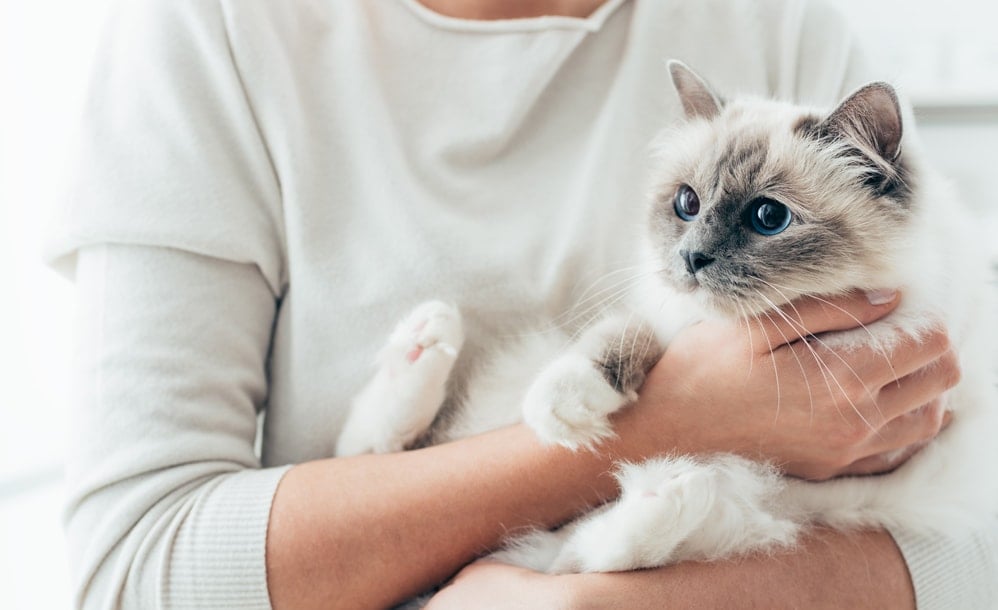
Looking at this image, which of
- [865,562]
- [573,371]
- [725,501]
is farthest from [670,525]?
[865,562]

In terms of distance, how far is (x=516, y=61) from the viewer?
1323 mm

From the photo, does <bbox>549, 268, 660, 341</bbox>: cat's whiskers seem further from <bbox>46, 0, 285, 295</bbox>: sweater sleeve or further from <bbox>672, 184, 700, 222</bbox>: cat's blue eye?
<bbox>46, 0, 285, 295</bbox>: sweater sleeve

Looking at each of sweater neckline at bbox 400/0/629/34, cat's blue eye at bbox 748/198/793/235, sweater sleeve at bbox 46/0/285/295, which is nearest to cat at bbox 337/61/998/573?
cat's blue eye at bbox 748/198/793/235

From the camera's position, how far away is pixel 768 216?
1027 mm

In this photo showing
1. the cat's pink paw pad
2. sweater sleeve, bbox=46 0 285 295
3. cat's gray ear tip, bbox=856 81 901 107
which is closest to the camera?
cat's gray ear tip, bbox=856 81 901 107

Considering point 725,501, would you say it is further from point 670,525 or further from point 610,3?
point 610,3

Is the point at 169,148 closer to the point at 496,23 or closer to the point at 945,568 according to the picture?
the point at 496,23

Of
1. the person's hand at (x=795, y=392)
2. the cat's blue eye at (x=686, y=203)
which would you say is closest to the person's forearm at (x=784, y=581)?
the person's hand at (x=795, y=392)

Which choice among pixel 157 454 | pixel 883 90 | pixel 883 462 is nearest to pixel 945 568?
pixel 883 462

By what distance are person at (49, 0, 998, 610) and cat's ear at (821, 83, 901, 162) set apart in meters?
0.22

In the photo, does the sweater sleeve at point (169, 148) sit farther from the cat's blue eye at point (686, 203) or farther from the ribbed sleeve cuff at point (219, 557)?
the cat's blue eye at point (686, 203)

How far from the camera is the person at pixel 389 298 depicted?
41.5 inches

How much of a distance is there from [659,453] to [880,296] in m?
0.40

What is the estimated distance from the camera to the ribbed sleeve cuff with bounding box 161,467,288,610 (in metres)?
1.04
